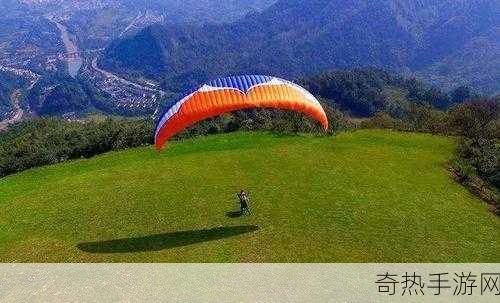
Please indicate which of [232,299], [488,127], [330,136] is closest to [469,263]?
[232,299]

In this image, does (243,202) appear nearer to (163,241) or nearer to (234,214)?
(234,214)

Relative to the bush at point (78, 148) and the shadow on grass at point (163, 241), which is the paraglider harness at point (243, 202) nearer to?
the shadow on grass at point (163, 241)

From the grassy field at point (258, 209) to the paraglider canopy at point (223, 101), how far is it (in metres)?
6.04

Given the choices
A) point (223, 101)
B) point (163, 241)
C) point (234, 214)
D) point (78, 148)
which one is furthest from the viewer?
point (78, 148)

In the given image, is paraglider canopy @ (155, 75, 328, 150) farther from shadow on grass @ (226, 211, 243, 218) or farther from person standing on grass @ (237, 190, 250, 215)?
shadow on grass @ (226, 211, 243, 218)

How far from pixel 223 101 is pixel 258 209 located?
804cm

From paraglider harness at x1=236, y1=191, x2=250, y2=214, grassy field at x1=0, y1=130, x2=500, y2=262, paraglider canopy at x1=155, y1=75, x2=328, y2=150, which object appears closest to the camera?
paraglider canopy at x1=155, y1=75, x2=328, y2=150

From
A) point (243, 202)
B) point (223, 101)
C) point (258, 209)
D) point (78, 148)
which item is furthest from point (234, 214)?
point (78, 148)

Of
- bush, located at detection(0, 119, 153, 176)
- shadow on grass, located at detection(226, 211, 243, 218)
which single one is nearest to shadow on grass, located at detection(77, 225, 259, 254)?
shadow on grass, located at detection(226, 211, 243, 218)

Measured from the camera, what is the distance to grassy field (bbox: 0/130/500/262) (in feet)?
86.8

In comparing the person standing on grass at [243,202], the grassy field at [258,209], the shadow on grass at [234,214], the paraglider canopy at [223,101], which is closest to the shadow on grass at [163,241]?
the grassy field at [258,209]

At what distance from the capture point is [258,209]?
3116cm

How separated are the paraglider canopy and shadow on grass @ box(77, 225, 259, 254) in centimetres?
511

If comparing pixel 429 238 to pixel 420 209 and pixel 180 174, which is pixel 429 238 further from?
pixel 180 174
